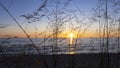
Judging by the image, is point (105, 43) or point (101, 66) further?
point (105, 43)

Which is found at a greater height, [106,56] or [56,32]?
[56,32]

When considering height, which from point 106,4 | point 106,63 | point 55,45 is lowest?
point 106,63

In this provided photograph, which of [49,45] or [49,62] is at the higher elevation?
[49,45]

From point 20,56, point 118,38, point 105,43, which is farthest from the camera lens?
point 118,38

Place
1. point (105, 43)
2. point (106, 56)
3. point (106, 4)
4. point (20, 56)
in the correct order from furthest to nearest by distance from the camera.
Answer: point (105, 43)
point (106, 56)
point (106, 4)
point (20, 56)

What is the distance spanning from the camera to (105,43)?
375 centimetres

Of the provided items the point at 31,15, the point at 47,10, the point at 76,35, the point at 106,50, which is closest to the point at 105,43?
the point at 106,50

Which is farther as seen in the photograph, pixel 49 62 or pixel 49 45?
pixel 49 62

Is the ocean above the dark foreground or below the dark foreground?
above

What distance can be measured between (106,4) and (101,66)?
34.6 inches

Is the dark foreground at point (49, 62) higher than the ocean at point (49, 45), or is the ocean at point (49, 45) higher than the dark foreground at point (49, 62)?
the ocean at point (49, 45)

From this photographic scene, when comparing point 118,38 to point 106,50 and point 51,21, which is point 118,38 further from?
point 51,21

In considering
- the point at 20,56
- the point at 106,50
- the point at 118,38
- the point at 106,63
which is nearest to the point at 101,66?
the point at 106,63

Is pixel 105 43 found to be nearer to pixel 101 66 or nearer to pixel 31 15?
pixel 101 66
